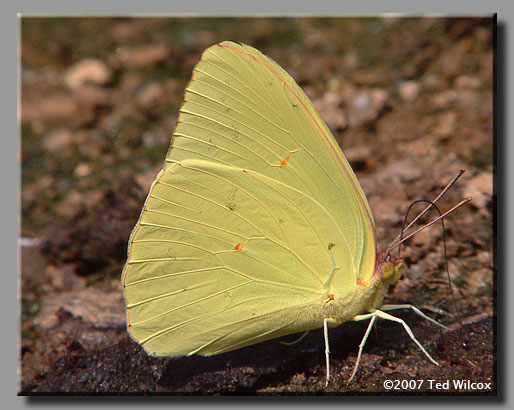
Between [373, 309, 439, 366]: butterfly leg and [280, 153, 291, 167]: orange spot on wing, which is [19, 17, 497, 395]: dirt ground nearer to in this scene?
[373, 309, 439, 366]: butterfly leg

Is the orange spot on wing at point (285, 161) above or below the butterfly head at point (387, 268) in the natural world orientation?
above

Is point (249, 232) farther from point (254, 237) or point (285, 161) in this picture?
point (285, 161)

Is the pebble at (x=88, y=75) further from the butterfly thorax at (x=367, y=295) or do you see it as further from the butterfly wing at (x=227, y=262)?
the butterfly thorax at (x=367, y=295)

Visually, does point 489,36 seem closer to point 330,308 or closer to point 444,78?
point 444,78

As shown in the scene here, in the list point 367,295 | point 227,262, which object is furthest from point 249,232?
point 367,295

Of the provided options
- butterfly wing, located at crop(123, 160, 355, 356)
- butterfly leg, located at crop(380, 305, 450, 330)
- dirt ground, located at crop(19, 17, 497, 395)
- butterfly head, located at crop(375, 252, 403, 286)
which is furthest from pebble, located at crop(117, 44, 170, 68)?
butterfly leg, located at crop(380, 305, 450, 330)

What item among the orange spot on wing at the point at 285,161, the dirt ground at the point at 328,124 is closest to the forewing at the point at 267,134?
the orange spot on wing at the point at 285,161

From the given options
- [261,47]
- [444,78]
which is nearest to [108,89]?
[261,47]
